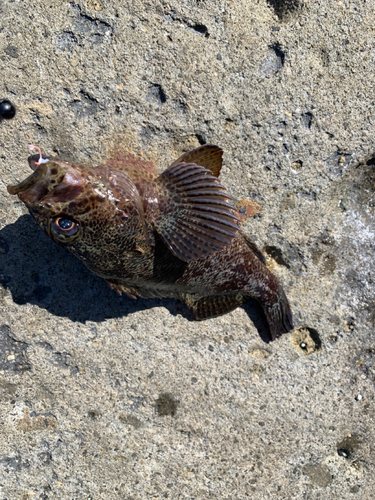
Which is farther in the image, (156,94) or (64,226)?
(156,94)

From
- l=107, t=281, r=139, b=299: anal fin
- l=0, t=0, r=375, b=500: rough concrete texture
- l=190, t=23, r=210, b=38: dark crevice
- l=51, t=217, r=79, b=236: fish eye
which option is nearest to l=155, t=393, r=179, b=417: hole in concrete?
l=0, t=0, r=375, b=500: rough concrete texture

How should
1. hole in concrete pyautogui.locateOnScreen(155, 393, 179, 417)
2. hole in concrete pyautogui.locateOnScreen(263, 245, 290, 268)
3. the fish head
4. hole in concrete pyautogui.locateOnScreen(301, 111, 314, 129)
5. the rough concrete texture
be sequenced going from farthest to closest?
hole in concrete pyautogui.locateOnScreen(263, 245, 290, 268)
hole in concrete pyautogui.locateOnScreen(155, 393, 179, 417)
hole in concrete pyautogui.locateOnScreen(301, 111, 314, 129)
the rough concrete texture
the fish head

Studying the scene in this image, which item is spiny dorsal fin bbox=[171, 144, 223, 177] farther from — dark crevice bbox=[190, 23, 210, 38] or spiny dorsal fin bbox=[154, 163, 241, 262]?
→ dark crevice bbox=[190, 23, 210, 38]

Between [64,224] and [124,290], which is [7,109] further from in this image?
[124,290]

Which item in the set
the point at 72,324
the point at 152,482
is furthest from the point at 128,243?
the point at 152,482

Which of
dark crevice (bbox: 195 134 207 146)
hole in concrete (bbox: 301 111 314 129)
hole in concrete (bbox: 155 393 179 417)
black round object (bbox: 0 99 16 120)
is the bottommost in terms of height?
hole in concrete (bbox: 155 393 179 417)

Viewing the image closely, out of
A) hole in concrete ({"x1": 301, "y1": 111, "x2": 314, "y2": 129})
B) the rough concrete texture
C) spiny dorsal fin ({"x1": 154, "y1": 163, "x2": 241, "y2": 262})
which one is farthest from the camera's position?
hole in concrete ({"x1": 301, "y1": 111, "x2": 314, "y2": 129})

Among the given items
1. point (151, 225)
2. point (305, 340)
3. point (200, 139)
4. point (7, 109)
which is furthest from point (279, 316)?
point (7, 109)

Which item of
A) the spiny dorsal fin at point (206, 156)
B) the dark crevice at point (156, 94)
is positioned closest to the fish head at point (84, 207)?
the spiny dorsal fin at point (206, 156)

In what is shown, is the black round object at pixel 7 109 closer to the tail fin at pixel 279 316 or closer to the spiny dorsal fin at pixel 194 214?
the spiny dorsal fin at pixel 194 214
